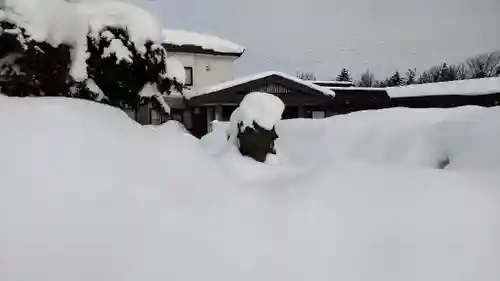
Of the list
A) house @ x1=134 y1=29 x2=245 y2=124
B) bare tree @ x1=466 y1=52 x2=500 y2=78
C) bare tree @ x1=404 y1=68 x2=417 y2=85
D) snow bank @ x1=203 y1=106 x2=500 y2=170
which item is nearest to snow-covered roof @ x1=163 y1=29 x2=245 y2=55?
house @ x1=134 y1=29 x2=245 y2=124

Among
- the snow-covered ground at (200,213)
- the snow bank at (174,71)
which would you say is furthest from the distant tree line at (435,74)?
the snow-covered ground at (200,213)

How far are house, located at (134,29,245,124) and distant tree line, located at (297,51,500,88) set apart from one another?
13.9m

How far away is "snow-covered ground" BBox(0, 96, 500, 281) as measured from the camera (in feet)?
6.04

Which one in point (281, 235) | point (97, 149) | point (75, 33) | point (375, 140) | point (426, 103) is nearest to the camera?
point (281, 235)

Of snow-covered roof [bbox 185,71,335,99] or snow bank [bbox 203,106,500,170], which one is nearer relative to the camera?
snow bank [bbox 203,106,500,170]

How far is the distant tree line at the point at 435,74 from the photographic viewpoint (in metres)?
25.0

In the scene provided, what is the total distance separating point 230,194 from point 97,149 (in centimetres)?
66

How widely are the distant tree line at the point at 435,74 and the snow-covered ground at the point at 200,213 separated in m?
23.7

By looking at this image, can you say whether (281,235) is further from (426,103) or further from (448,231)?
(426,103)

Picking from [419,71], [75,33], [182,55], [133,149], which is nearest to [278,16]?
[75,33]

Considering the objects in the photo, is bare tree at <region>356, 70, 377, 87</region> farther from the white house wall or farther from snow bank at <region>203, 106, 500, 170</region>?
snow bank at <region>203, 106, 500, 170</region>

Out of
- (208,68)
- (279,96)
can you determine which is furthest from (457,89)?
(208,68)

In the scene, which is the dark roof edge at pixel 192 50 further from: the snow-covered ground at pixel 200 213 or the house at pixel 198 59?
the snow-covered ground at pixel 200 213

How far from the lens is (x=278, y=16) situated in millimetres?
5191
